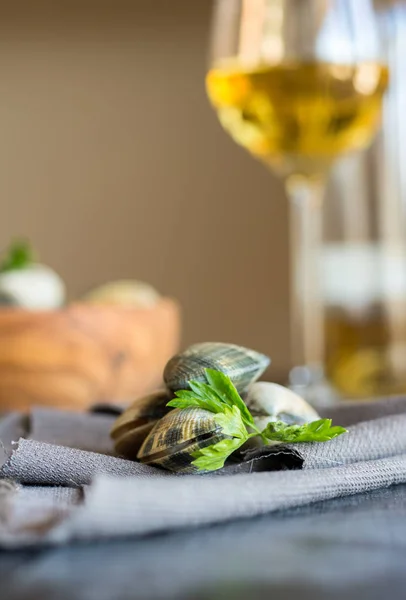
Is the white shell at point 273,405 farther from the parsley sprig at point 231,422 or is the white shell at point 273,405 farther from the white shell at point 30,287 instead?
the white shell at point 30,287

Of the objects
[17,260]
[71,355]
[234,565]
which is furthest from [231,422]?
[17,260]

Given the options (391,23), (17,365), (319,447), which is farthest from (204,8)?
(319,447)

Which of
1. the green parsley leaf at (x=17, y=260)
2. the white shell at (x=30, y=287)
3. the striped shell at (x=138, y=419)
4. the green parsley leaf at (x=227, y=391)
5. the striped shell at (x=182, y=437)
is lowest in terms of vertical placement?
the white shell at (x=30, y=287)

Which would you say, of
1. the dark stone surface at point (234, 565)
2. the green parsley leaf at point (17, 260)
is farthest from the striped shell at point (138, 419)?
the green parsley leaf at point (17, 260)

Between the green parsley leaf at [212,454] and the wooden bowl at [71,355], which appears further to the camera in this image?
the wooden bowl at [71,355]

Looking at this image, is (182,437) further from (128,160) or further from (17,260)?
(128,160)

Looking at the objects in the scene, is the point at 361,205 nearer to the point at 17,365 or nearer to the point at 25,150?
the point at 17,365
